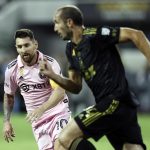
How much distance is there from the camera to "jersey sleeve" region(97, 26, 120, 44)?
9.56 meters

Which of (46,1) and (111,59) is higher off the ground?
(111,59)

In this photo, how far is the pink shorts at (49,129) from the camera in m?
11.1

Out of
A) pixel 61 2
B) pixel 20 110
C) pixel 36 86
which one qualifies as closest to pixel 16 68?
pixel 36 86

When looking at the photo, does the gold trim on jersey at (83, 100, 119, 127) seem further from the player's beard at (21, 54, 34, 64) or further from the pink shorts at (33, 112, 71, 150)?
the player's beard at (21, 54, 34, 64)

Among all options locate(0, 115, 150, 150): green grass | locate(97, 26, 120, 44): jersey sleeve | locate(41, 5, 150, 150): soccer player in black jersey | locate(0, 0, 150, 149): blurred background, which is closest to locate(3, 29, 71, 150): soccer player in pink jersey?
locate(41, 5, 150, 150): soccer player in black jersey

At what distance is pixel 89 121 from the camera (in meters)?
9.73

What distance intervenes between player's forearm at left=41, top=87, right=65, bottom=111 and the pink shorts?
503 mm

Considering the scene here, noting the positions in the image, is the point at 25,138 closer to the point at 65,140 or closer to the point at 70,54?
the point at 70,54

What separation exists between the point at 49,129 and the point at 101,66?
1712mm

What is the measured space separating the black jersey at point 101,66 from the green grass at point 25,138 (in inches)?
259

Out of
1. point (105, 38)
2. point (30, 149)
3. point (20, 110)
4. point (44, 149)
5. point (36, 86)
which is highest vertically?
point (105, 38)

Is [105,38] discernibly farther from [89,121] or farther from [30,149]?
[30,149]

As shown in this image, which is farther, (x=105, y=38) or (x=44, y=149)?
(x=44, y=149)

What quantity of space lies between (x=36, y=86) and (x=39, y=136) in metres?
0.66
